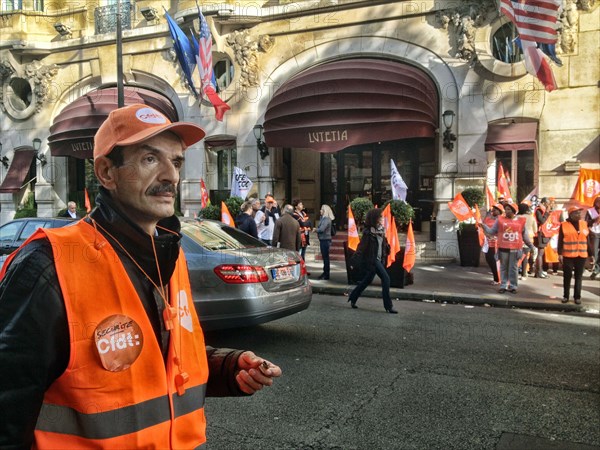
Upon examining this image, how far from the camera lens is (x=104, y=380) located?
134 centimetres

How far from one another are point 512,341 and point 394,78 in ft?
32.0

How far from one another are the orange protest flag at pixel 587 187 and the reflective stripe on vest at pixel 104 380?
13.4 m

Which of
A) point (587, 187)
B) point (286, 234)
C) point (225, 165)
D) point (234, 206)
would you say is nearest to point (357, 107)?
point (234, 206)

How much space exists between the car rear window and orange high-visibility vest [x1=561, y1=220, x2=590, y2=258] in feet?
19.1

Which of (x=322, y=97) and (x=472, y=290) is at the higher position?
(x=322, y=97)

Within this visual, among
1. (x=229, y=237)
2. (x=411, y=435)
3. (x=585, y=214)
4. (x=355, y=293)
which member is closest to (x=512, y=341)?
(x=355, y=293)

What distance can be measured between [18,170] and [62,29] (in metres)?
Result: 6.03

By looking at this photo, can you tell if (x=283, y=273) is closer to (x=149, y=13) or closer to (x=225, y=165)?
(x=225, y=165)

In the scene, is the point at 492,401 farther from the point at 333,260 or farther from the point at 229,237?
the point at 333,260

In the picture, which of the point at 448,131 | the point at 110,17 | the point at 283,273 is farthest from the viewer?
the point at 110,17

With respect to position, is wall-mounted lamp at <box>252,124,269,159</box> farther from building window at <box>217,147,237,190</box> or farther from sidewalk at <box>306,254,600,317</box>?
sidewalk at <box>306,254,600,317</box>

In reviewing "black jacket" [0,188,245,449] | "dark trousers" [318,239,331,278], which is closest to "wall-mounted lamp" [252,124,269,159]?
"dark trousers" [318,239,331,278]

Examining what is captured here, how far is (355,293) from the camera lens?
8734 mm

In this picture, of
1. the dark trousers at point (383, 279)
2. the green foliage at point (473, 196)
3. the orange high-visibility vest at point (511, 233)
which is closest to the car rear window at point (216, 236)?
the dark trousers at point (383, 279)
